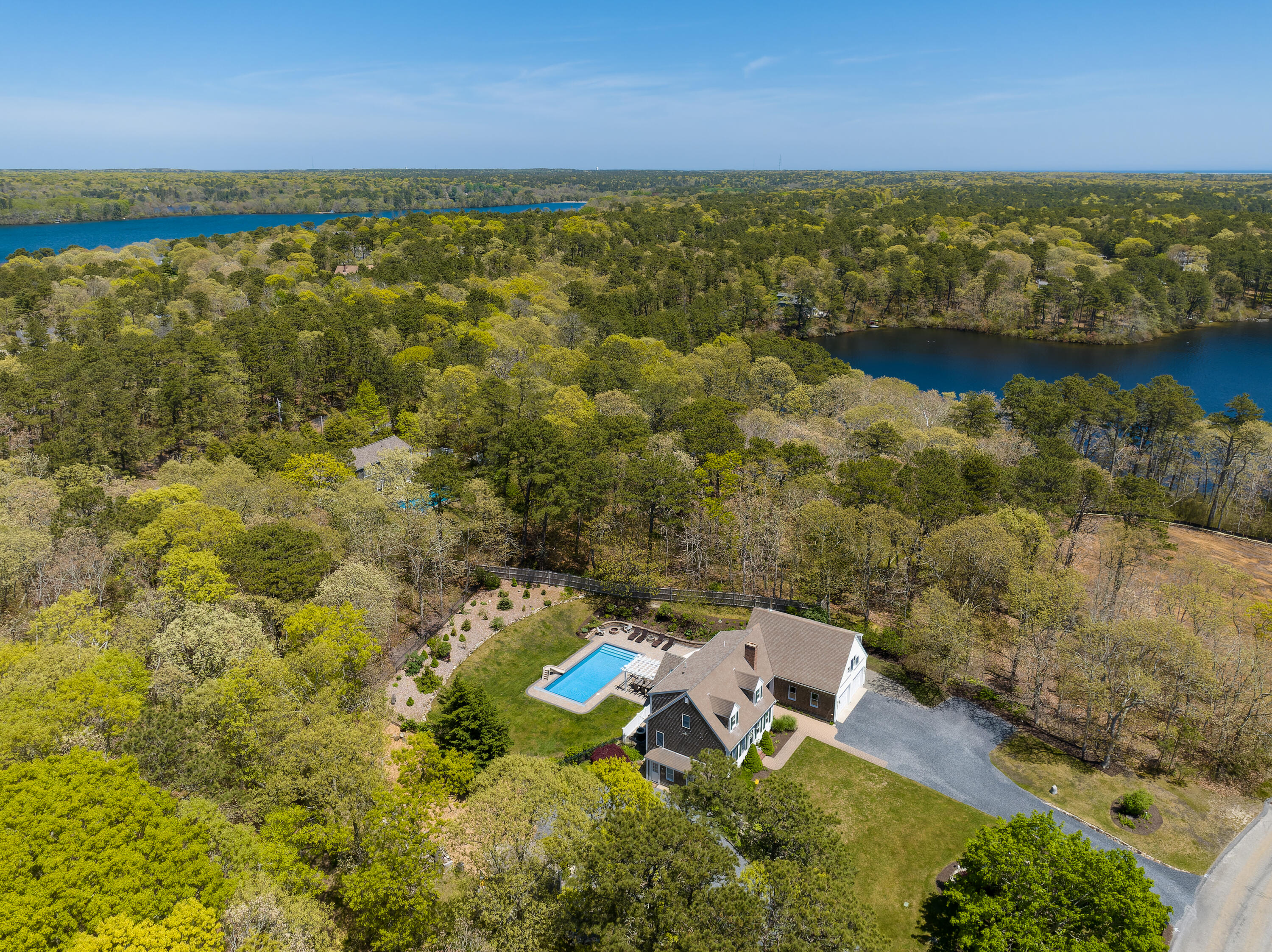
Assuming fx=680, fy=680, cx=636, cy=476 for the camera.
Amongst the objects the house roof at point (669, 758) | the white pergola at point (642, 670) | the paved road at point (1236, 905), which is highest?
the house roof at point (669, 758)

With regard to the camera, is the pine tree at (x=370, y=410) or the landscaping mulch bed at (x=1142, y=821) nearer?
the landscaping mulch bed at (x=1142, y=821)

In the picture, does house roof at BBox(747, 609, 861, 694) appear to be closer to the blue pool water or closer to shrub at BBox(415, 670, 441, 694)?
the blue pool water

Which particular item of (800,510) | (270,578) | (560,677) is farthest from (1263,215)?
(270,578)

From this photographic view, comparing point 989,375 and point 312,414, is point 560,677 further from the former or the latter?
point 989,375

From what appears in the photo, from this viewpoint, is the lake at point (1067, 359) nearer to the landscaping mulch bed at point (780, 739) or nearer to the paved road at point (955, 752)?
the paved road at point (955, 752)

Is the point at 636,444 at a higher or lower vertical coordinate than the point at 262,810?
higher

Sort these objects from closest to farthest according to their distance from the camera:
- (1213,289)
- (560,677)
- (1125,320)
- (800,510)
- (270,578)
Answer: (270,578) < (560,677) < (800,510) < (1125,320) < (1213,289)

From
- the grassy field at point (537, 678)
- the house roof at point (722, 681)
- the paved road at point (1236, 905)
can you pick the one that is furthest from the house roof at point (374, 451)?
the paved road at point (1236, 905)
